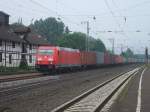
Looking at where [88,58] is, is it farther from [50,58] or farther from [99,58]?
[50,58]

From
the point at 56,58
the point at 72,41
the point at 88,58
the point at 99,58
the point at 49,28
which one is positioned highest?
the point at 49,28

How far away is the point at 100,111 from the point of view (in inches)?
508

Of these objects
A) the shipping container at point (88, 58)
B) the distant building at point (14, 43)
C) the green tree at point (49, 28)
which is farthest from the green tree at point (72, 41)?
the shipping container at point (88, 58)

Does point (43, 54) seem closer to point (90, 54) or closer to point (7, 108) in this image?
point (90, 54)

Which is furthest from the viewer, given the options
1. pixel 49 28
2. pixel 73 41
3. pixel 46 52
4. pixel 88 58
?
pixel 49 28

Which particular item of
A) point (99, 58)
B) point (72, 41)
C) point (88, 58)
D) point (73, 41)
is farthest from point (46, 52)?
point (73, 41)

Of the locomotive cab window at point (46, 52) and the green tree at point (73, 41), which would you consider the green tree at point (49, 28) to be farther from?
the locomotive cab window at point (46, 52)

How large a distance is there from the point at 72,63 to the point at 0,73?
13881 millimetres

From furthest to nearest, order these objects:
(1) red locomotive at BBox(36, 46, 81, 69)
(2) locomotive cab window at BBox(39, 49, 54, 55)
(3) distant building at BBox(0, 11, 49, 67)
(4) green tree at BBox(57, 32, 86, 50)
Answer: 1. (4) green tree at BBox(57, 32, 86, 50)
2. (3) distant building at BBox(0, 11, 49, 67)
3. (2) locomotive cab window at BBox(39, 49, 54, 55)
4. (1) red locomotive at BBox(36, 46, 81, 69)

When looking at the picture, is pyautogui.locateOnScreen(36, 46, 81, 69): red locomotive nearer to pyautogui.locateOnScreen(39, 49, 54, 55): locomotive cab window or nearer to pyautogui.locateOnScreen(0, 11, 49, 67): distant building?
pyautogui.locateOnScreen(39, 49, 54, 55): locomotive cab window

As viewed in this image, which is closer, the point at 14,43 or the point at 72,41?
the point at 14,43

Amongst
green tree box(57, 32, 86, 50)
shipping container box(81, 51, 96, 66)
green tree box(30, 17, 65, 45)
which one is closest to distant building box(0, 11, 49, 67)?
shipping container box(81, 51, 96, 66)

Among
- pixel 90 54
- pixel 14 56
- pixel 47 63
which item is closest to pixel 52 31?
pixel 90 54

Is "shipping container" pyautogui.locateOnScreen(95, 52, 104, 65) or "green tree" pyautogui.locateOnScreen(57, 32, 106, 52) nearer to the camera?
"shipping container" pyautogui.locateOnScreen(95, 52, 104, 65)
